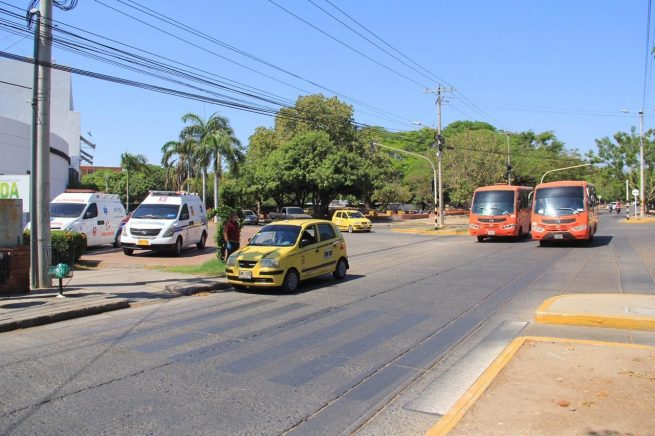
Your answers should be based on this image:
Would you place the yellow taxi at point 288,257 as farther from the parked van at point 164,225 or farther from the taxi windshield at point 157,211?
the taxi windshield at point 157,211

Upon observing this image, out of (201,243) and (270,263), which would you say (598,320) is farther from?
(201,243)

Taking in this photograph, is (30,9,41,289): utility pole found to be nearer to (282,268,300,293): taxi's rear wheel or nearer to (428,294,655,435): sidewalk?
(282,268,300,293): taxi's rear wheel

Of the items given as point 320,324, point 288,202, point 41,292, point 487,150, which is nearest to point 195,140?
point 288,202

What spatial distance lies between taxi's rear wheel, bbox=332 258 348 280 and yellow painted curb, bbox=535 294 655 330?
6220 millimetres

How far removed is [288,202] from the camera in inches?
2778

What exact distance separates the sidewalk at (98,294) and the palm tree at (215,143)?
3109cm

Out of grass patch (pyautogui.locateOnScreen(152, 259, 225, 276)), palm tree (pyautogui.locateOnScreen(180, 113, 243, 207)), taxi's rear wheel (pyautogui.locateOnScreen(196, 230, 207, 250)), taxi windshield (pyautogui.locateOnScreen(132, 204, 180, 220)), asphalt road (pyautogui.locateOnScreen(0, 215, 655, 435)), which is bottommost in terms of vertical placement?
asphalt road (pyautogui.locateOnScreen(0, 215, 655, 435))

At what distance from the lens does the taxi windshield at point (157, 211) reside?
20.6 metres

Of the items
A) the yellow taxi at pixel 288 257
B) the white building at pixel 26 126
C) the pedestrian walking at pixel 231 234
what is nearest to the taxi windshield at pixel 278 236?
the yellow taxi at pixel 288 257

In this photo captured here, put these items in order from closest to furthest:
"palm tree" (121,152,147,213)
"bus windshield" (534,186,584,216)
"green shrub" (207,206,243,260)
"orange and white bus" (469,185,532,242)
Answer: "green shrub" (207,206,243,260), "bus windshield" (534,186,584,216), "orange and white bus" (469,185,532,242), "palm tree" (121,152,147,213)

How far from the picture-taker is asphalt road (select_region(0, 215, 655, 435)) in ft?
16.3

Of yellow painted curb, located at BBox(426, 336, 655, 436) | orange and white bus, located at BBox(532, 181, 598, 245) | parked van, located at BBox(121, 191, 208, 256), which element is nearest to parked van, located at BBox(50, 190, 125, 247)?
parked van, located at BBox(121, 191, 208, 256)

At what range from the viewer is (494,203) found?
27672mm

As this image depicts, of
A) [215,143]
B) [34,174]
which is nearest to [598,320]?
[34,174]
